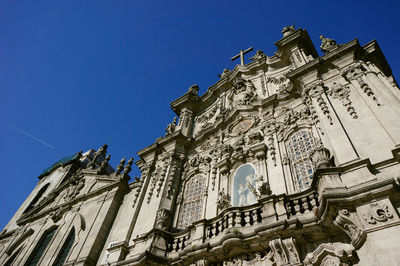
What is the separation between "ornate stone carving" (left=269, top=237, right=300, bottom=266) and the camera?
7.31m

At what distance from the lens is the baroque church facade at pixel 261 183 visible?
7152 millimetres

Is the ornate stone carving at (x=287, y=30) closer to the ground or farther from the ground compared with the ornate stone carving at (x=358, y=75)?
farther from the ground

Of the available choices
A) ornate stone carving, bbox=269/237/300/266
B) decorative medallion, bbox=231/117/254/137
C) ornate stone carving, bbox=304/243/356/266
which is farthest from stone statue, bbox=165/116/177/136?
ornate stone carving, bbox=304/243/356/266

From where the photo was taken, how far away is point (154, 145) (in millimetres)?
16453

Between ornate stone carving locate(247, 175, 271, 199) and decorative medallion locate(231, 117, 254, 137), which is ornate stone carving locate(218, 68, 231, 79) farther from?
ornate stone carving locate(247, 175, 271, 199)

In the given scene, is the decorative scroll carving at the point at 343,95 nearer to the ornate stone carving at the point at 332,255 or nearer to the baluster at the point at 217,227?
the ornate stone carving at the point at 332,255

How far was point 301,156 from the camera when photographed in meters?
10.7

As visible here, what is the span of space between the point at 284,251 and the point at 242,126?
25.9 feet

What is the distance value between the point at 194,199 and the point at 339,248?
23.2ft

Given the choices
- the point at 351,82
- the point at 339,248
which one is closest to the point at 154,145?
the point at 351,82

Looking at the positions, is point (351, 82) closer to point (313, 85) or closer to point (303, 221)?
point (313, 85)

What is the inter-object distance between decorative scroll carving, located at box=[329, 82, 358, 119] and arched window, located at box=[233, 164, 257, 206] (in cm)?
430

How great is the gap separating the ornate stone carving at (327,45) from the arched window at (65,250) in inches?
633

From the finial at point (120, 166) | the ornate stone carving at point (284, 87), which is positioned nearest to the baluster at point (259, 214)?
the ornate stone carving at point (284, 87)
